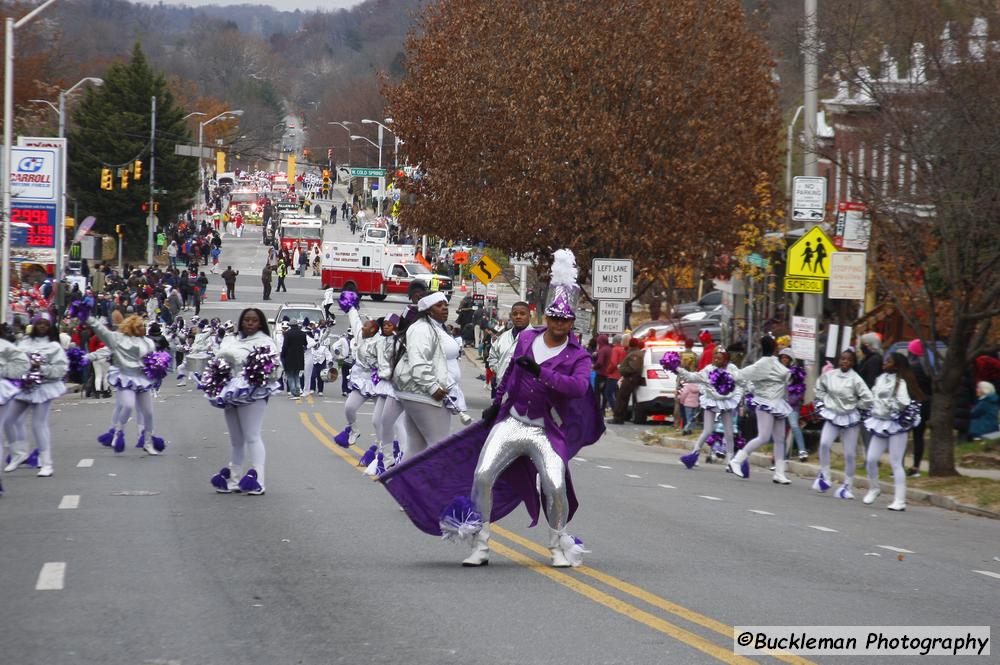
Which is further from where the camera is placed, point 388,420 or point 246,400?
point 388,420

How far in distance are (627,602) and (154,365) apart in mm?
11728

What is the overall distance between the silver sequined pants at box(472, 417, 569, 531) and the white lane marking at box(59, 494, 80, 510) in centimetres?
533

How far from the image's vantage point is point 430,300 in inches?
533

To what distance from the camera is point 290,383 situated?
35.0 m

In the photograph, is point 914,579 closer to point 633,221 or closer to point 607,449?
point 607,449

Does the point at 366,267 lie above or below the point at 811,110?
below

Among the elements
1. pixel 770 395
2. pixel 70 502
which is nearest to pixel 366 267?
A: pixel 770 395

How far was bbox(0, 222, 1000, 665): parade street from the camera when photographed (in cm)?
809

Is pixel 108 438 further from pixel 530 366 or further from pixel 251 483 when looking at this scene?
pixel 530 366

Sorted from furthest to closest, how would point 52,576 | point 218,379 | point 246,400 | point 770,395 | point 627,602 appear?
1. point 770,395
2. point 218,379
3. point 246,400
4. point 52,576
5. point 627,602

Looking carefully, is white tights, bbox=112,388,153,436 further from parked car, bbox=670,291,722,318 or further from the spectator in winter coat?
parked car, bbox=670,291,722,318

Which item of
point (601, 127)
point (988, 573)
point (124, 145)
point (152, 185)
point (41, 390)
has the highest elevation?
point (124, 145)

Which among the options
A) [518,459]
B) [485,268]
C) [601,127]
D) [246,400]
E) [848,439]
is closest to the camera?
[518,459]

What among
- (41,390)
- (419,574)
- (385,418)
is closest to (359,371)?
(385,418)
